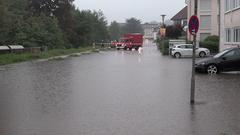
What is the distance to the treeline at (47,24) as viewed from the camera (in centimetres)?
5906

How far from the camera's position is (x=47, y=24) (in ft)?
245

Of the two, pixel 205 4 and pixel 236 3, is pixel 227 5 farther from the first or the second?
pixel 205 4

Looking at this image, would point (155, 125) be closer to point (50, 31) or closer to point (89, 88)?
point (89, 88)

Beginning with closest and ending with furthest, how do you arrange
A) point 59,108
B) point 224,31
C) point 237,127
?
point 237,127, point 59,108, point 224,31

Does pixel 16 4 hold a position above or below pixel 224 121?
above

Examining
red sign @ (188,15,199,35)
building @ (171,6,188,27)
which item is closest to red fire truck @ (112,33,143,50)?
building @ (171,6,188,27)

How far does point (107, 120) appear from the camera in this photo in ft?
36.9

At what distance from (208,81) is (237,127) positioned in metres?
10.9

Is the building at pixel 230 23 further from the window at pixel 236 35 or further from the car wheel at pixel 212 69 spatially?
the car wheel at pixel 212 69

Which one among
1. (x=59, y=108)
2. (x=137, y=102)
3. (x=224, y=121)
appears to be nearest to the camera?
(x=224, y=121)

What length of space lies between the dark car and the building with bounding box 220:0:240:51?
38.5 ft

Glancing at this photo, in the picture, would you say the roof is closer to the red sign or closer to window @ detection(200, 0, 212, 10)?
window @ detection(200, 0, 212, 10)

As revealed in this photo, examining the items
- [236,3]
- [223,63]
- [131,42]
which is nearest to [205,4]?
[131,42]

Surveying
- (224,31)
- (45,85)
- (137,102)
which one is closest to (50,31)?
(224,31)
